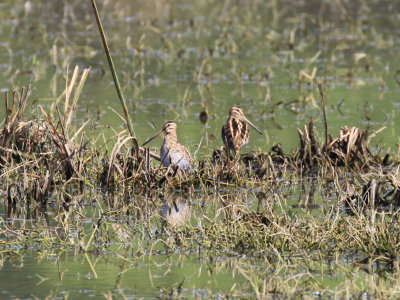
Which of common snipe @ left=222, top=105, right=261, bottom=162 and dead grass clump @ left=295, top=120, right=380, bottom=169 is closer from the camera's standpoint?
dead grass clump @ left=295, top=120, right=380, bottom=169

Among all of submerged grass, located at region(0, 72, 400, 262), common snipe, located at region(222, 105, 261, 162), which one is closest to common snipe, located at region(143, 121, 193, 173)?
submerged grass, located at region(0, 72, 400, 262)

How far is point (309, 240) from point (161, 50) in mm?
12505

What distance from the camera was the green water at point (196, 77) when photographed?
22.0 feet

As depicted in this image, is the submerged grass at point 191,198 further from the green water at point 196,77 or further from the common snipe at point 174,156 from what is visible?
the green water at point 196,77

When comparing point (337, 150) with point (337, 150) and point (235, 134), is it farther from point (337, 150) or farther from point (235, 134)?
point (235, 134)

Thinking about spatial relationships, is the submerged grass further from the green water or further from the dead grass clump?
the green water

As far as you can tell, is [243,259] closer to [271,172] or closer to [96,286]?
[96,286]

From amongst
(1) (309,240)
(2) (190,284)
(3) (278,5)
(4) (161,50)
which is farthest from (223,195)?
(3) (278,5)

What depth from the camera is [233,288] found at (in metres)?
6.21

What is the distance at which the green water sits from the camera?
6.72m

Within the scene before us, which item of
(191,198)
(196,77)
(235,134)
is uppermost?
(235,134)

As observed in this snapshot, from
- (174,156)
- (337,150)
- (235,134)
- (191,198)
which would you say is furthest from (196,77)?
(191,198)

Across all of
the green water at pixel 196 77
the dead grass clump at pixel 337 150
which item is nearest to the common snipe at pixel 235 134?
the green water at pixel 196 77

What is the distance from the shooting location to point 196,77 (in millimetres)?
16562
